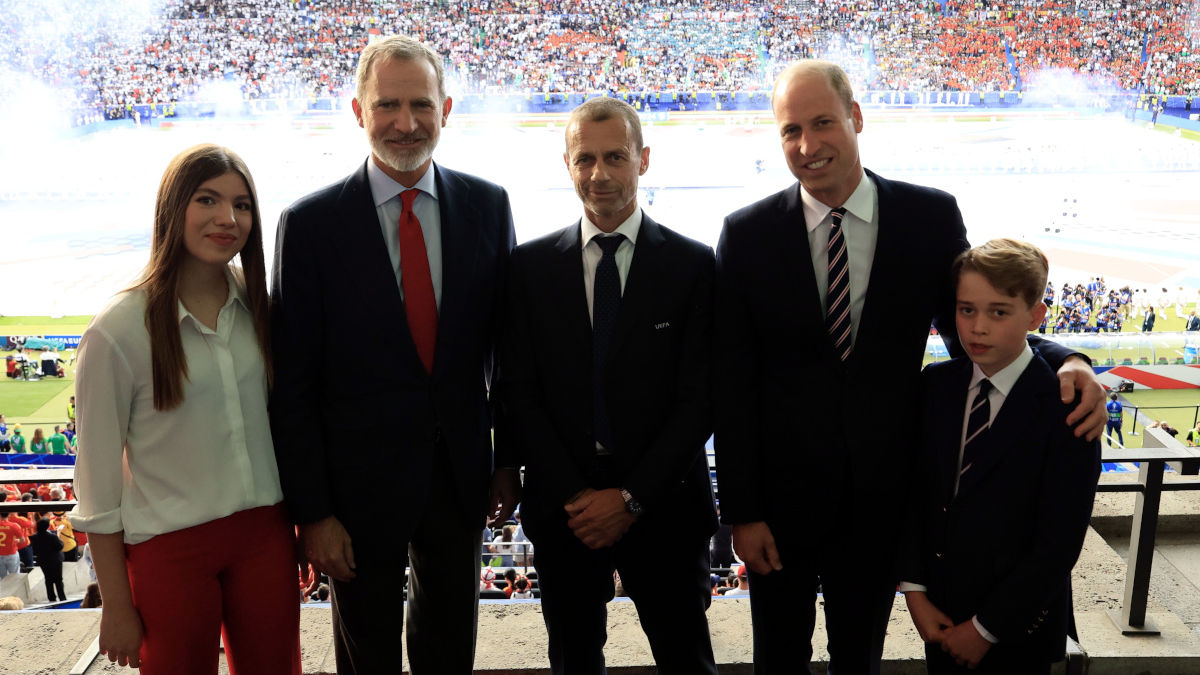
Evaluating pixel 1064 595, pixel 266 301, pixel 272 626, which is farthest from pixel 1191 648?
pixel 266 301

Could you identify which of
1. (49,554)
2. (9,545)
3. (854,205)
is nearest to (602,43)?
(9,545)

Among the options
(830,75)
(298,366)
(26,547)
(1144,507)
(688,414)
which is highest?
(830,75)

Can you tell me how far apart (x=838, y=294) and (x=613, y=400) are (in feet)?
1.42

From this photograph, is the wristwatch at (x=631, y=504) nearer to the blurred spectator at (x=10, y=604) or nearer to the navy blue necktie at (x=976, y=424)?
the navy blue necktie at (x=976, y=424)

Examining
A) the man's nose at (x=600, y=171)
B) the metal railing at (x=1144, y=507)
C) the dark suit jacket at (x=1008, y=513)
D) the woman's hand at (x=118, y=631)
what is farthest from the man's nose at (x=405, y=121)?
the metal railing at (x=1144, y=507)

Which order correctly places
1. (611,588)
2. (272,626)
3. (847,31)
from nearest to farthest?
(272,626) → (611,588) → (847,31)

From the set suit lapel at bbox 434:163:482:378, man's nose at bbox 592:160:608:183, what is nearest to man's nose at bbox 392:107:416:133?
suit lapel at bbox 434:163:482:378

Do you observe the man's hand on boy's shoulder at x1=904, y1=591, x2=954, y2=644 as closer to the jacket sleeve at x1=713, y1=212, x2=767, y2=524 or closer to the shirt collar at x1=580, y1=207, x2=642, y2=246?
the jacket sleeve at x1=713, y1=212, x2=767, y2=524

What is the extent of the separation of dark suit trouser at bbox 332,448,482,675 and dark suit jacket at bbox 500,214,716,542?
0.16 m

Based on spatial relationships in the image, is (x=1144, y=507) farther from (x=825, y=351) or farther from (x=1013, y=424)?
(x=825, y=351)

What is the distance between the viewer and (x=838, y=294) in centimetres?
148

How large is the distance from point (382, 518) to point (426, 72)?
81 centimetres

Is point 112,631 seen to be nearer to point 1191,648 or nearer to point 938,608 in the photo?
point 938,608

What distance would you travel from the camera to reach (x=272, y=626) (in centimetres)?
147
